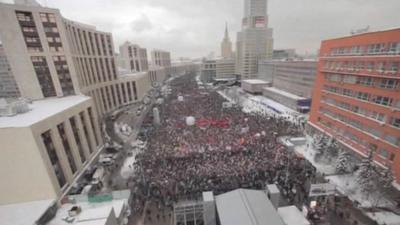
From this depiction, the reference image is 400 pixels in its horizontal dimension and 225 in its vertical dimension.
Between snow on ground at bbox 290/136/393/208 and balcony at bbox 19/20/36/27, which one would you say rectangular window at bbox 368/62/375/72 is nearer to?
snow on ground at bbox 290/136/393/208

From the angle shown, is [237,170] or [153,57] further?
[153,57]

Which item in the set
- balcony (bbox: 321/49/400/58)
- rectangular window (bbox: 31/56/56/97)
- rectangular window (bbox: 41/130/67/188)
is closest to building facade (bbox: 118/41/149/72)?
rectangular window (bbox: 31/56/56/97)

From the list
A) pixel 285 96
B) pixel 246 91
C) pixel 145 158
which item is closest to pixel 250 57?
pixel 246 91

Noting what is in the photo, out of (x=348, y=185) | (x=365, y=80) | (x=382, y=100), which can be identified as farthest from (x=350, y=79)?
(x=348, y=185)

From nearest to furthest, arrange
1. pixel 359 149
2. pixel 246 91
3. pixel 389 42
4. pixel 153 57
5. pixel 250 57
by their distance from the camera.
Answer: pixel 389 42 → pixel 359 149 → pixel 246 91 → pixel 250 57 → pixel 153 57

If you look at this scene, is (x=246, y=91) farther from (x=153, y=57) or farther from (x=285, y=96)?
(x=153, y=57)
